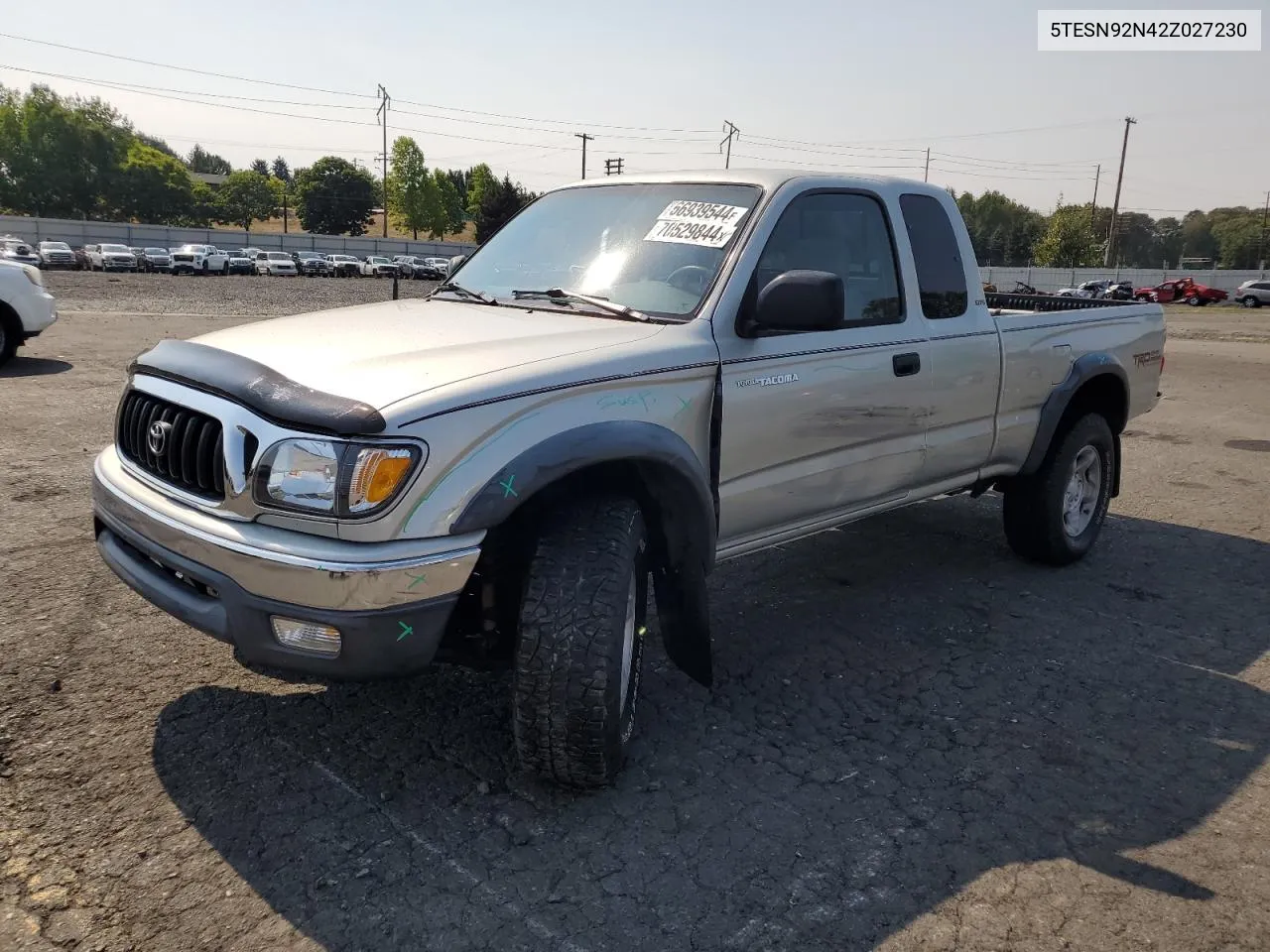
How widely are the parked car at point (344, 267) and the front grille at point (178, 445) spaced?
60.7 meters

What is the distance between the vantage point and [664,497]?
3.15 m

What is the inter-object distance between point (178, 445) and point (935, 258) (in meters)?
3.34

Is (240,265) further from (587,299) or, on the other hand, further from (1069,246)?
(1069,246)

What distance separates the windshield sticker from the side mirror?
0.47 meters

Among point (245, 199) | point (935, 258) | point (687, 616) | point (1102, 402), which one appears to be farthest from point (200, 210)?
point (687, 616)

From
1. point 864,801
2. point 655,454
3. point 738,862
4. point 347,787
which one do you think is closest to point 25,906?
point 347,787

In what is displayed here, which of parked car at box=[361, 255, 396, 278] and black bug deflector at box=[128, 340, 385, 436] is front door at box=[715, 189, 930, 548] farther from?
parked car at box=[361, 255, 396, 278]

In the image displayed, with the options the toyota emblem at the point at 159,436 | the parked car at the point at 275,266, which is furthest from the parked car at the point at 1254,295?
the toyota emblem at the point at 159,436

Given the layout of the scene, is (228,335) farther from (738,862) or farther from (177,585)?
(738,862)

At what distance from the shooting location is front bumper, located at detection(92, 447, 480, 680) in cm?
248

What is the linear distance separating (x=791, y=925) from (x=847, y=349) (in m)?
2.21

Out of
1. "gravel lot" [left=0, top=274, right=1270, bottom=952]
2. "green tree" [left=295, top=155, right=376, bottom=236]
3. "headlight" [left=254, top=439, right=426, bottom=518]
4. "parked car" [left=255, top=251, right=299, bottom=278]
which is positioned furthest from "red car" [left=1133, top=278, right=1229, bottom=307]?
"green tree" [left=295, top=155, right=376, bottom=236]

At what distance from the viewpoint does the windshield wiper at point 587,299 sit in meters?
3.47

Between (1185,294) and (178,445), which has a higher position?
(1185,294)
